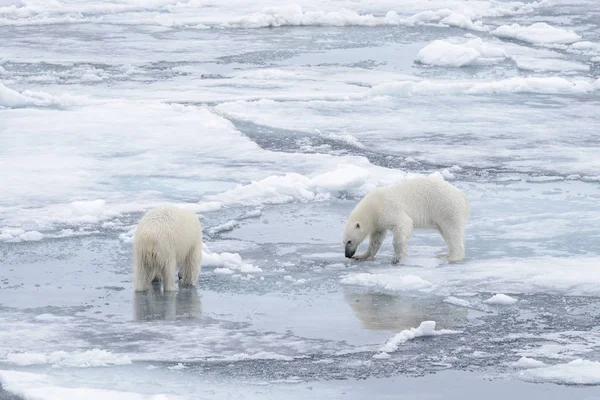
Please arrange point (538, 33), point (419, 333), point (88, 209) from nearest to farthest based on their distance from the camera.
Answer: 1. point (419, 333)
2. point (88, 209)
3. point (538, 33)

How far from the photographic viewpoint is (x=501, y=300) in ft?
20.5

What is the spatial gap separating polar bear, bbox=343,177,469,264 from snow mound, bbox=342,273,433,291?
464 millimetres

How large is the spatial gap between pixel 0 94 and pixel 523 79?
644 centimetres

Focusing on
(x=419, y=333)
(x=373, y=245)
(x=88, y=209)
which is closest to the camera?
(x=419, y=333)

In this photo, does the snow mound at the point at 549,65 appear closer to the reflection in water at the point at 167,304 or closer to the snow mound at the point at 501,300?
the snow mound at the point at 501,300

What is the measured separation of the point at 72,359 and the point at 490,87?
982 cm

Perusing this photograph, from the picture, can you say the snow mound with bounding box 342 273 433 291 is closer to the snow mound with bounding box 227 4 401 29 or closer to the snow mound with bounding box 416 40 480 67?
the snow mound with bounding box 416 40 480 67

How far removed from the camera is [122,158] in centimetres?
1050

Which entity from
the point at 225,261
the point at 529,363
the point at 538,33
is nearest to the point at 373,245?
the point at 225,261

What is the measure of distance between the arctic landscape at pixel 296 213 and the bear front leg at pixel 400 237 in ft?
0.34

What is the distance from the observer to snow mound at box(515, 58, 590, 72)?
15.9 meters

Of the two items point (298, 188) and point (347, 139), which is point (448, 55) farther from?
point (298, 188)

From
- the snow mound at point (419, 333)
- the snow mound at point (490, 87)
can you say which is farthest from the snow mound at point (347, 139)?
the snow mound at point (419, 333)

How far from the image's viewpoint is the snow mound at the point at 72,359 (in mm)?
5184
